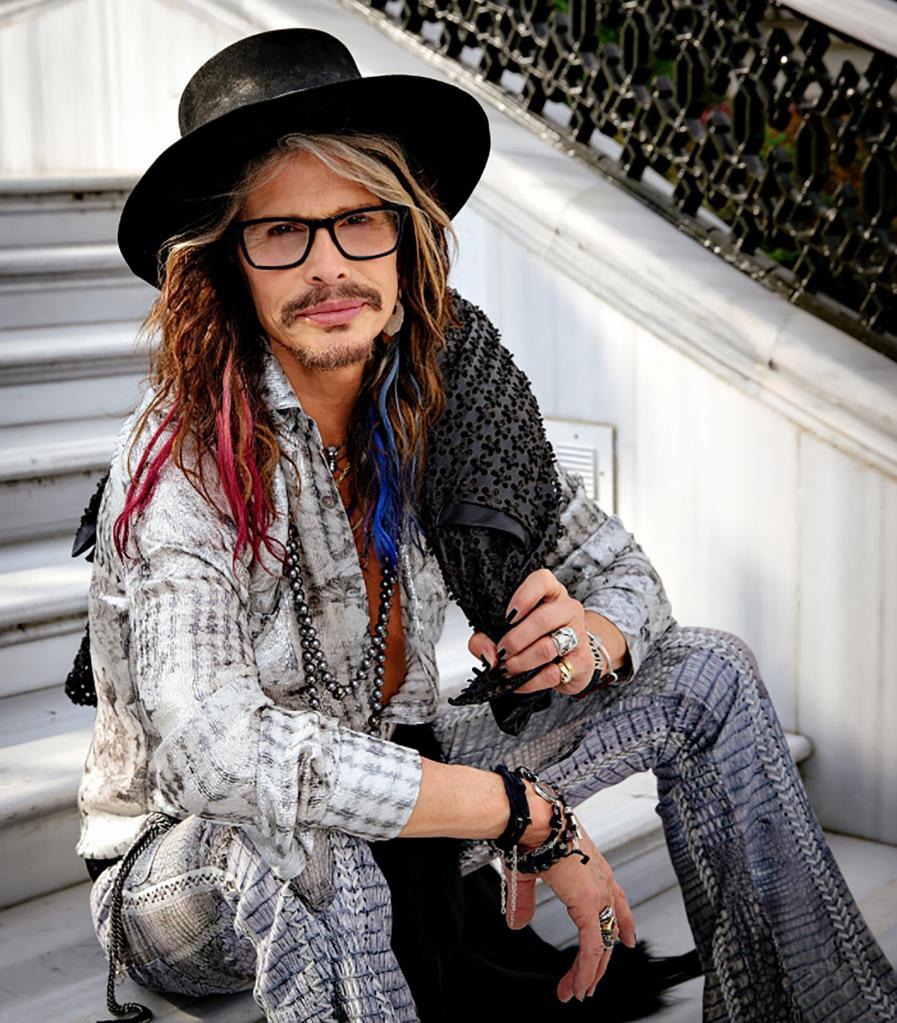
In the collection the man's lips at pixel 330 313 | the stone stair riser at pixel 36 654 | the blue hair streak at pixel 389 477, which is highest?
the man's lips at pixel 330 313

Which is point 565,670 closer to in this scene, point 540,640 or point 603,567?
point 540,640

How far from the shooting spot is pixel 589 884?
2012 millimetres

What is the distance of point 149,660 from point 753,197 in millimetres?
2162

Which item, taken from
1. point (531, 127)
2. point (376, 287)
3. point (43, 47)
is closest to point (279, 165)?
point (376, 287)

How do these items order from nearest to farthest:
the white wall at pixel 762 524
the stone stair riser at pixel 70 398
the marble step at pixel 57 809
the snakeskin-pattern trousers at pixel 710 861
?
the snakeskin-pattern trousers at pixel 710 861
the marble step at pixel 57 809
the white wall at pixel 762 524
the stone stair riser at pixel 70 398

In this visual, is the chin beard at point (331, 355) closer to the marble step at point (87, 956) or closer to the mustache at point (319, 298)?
the mustache at point (319, 298)

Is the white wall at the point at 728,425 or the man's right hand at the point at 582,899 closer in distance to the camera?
the man's right hand at the point at 582,899

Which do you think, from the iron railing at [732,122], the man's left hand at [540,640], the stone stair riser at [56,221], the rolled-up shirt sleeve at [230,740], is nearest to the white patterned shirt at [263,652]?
the rolled-up shirt sleeve at [230,740]

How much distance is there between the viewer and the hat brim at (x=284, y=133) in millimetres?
1937

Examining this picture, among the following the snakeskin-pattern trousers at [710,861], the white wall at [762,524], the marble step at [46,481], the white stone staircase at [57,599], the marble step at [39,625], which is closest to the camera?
the snakeskin-pattern trousers at [710,861]

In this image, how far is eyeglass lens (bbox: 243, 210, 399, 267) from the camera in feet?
6.70

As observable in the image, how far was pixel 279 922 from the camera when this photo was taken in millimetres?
1802

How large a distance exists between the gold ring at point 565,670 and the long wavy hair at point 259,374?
31 centimetres

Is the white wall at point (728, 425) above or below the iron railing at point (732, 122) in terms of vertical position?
below
